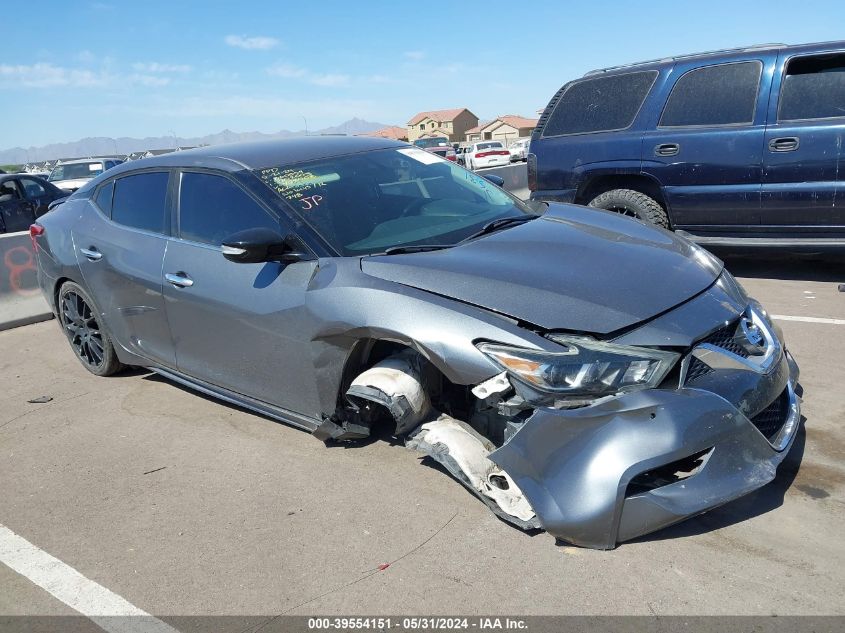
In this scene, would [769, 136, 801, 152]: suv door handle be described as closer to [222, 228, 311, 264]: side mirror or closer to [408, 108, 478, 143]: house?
[222, 228, 311, 264]: side mirror

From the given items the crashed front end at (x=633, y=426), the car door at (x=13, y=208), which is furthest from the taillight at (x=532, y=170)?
the car door at (x=13, y=208)

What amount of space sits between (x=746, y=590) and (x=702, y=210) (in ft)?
14.9

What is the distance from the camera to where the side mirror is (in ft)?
11.2

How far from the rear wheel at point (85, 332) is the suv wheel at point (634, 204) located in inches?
167

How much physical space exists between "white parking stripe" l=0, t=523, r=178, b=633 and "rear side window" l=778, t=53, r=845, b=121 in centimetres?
586

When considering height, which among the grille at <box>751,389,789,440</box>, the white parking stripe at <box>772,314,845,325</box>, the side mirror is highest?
the side mirror

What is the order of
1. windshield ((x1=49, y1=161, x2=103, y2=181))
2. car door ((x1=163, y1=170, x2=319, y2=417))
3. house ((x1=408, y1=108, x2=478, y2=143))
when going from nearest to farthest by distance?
car door ((x1=163, y1=170, x2=319, y2=417)), windshield ((x1=49, y1=161, x2=103, y2=181)), house ((x1=408, y1=108, x2=478, y2=143))

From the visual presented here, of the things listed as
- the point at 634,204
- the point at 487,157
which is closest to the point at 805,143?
the point at 634,204

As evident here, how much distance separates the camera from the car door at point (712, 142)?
6.14 metres

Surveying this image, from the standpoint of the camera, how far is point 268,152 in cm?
421

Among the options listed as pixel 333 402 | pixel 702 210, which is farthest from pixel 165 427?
pixel 702 210

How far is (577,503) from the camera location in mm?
2580

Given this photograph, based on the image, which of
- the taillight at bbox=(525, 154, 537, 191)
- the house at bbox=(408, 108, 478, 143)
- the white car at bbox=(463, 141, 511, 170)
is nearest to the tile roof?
the house at bbox=(408, 108, 478, 143)

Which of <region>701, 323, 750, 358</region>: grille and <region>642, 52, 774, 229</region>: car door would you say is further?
<region>642, 52, 774, 229</region>: car door
